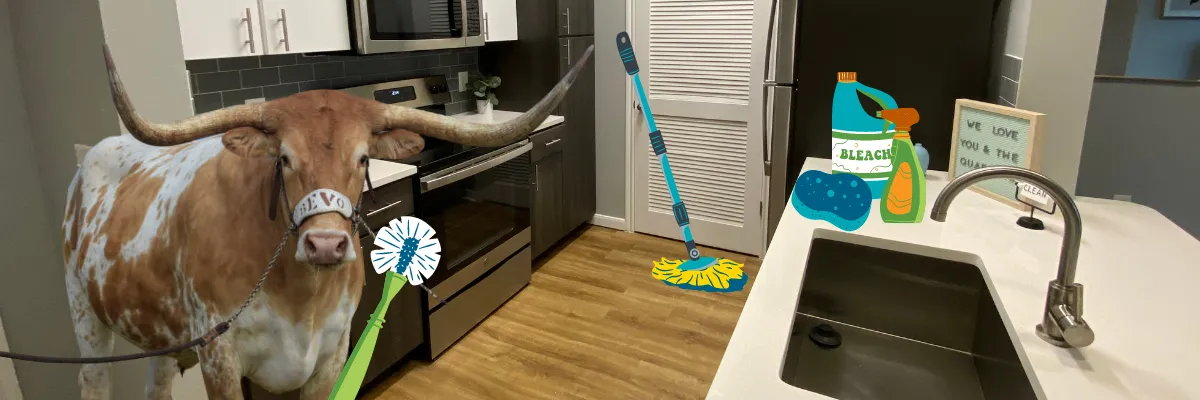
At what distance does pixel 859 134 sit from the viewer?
→ 1516mm

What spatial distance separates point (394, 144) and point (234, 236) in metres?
0.23

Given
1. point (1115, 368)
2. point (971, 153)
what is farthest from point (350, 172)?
point (971, 153)

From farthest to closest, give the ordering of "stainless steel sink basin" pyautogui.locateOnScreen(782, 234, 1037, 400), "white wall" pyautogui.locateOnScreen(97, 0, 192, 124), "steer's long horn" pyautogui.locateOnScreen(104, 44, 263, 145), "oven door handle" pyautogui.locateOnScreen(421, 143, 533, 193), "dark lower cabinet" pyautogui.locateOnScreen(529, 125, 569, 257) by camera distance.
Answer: "dark lower cabinet" pyautogui.locateOnScreen(529, 125, 569, 257) → "oven door handle" pyautogui.locateOnScreen(421, 143, 533, 193) → "stainless steel sink basin" pyautogui.locateOnScreen(782, 234, 1037, 400) → "white wall" pyautogui.locateOnScreen(97, 0, 192, 124) → "steer's long horn" pyautogui.locateOnScreen(104, 44, 263, 145)

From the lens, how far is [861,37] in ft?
6.92

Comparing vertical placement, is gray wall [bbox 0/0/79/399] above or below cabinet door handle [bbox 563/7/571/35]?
below

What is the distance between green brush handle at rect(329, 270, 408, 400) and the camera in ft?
2.43

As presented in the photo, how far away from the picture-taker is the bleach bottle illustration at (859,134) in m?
1.50

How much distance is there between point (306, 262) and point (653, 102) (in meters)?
3.05

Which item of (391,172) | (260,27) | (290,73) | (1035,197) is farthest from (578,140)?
(1035,197)

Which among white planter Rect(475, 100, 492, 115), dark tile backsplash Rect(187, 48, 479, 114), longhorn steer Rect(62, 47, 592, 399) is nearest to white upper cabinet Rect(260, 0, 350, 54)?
dark tile backsplash Rect(187, 48, 479, 114)

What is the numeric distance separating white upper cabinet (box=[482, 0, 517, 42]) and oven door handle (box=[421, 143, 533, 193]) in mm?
558

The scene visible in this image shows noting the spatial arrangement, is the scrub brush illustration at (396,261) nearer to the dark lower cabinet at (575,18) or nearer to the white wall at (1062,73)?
the white wall at (1062,73)

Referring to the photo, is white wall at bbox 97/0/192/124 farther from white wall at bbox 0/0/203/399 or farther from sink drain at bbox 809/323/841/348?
sink drain at bbox 809/323/841/348

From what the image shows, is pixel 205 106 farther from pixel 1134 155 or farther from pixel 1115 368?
pixel 1134 155
